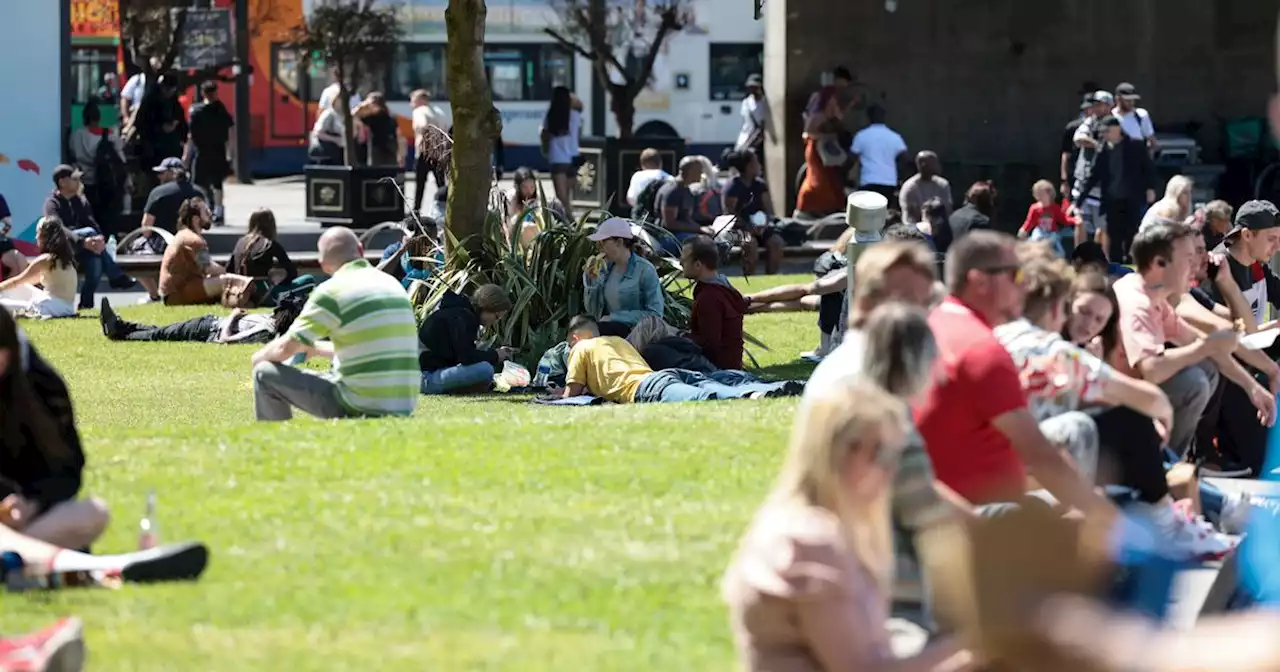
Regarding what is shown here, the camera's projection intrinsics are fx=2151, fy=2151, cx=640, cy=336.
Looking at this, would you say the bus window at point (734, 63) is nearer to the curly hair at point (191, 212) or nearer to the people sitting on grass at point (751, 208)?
the people sitting on grass at point (751, 208)

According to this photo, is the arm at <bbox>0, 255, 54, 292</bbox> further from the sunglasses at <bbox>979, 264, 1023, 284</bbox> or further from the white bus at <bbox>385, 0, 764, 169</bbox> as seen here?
the white bus at <bbox>385, 0, 764, 169</bbox>

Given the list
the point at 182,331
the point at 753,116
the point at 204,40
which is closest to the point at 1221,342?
the point at 182,331

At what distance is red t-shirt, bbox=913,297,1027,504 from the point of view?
7.21 meters

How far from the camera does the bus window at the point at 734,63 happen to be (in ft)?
130

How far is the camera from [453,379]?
49.8ft

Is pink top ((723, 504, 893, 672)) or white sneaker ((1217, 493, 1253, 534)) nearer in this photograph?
pink top ((723, 504, 893, 672))

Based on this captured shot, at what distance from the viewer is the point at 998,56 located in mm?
31531

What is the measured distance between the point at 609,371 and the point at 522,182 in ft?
19.9

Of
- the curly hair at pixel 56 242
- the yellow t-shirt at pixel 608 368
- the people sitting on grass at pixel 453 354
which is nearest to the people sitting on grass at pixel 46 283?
the curly hair at pixel 56 242

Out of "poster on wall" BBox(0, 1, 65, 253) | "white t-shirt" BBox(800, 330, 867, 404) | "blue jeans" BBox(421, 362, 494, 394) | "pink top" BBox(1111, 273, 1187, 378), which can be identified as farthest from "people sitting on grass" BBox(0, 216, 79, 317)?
"white t-shirt" BBox(800, 330, 867, 404)

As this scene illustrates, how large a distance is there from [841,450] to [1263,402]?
577 cm

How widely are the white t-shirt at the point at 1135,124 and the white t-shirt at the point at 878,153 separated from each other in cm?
305

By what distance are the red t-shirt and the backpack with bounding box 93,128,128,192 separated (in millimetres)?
20470

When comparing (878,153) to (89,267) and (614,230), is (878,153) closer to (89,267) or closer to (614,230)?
(89,267)
